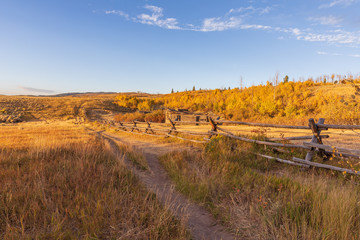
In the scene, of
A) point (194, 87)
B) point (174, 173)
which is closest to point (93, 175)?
point (174, 173)

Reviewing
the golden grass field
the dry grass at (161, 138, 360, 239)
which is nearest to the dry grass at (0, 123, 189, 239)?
the golden grass field

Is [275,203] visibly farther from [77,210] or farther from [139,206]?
[77,210]

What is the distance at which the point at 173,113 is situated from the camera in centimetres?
2286

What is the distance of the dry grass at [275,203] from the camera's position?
2.22m

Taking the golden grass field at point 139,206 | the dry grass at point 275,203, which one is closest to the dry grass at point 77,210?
the golden grass field at point 139,206

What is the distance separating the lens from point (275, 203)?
108 inches

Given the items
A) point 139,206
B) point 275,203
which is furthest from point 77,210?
point 275,203

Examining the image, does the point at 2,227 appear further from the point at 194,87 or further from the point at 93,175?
the point at 194,87

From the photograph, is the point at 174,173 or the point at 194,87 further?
the point at 194,87

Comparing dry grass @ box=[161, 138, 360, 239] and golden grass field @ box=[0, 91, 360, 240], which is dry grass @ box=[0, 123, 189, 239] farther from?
dry grass @ box=[161, 138, 360, 239]

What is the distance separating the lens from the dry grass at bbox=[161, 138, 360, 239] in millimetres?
2223

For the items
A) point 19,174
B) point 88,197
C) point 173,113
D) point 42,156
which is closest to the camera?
point 88,197

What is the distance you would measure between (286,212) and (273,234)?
1.93 ft

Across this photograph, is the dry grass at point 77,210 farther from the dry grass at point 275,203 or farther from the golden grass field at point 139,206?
the dry grass at point 275,203
